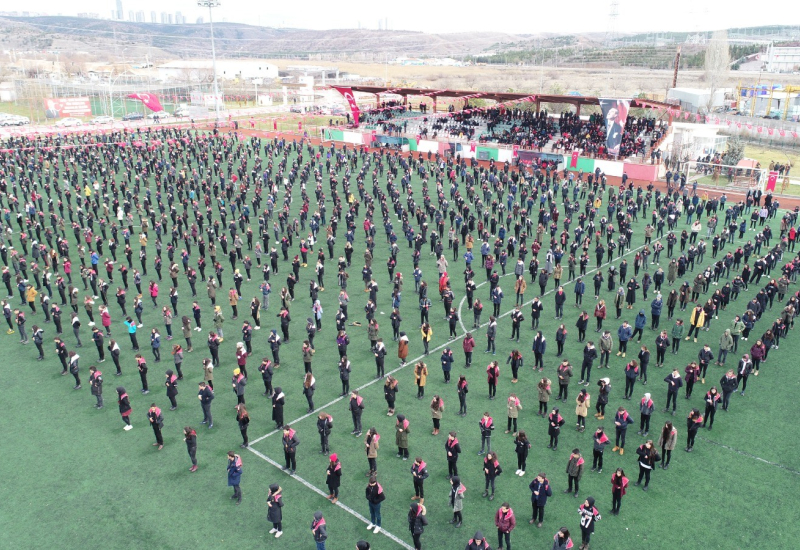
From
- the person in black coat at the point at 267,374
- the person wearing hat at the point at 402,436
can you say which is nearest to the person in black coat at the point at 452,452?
the person wearing hat at the point at 402,436

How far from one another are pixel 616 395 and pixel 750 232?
1967 cm

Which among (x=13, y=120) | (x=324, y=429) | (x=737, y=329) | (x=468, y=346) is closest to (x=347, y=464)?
(x=324, y=429)

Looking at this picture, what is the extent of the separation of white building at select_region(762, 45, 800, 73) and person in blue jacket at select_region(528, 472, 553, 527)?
448ft

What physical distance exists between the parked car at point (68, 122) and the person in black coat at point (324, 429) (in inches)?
2738

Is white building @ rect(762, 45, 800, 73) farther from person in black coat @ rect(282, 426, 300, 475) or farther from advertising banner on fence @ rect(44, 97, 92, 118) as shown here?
person in black coat @ rect(282, 426, 300, 475)

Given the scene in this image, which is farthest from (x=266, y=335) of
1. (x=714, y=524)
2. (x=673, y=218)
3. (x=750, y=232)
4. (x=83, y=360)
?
(x=750, y=232)

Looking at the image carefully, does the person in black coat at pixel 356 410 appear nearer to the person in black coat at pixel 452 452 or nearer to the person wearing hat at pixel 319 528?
the person in black coat at pixel 452 452

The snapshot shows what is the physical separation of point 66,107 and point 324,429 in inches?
3143

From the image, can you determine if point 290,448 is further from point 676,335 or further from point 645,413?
point 676,335

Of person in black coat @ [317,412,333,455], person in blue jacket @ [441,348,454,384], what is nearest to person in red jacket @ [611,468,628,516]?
person in blue jacket @ [441,348,454,384]

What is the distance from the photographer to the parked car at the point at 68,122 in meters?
70.3

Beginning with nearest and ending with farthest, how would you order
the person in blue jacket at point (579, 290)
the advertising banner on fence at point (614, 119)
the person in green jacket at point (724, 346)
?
the person in green jacket at point (724, 346)
the person in blue jacket at point (579, 290)
the advertising banner on fence at point (614, 119)

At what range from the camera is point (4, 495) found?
12.4 metres

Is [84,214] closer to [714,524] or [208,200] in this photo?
[208,200]
